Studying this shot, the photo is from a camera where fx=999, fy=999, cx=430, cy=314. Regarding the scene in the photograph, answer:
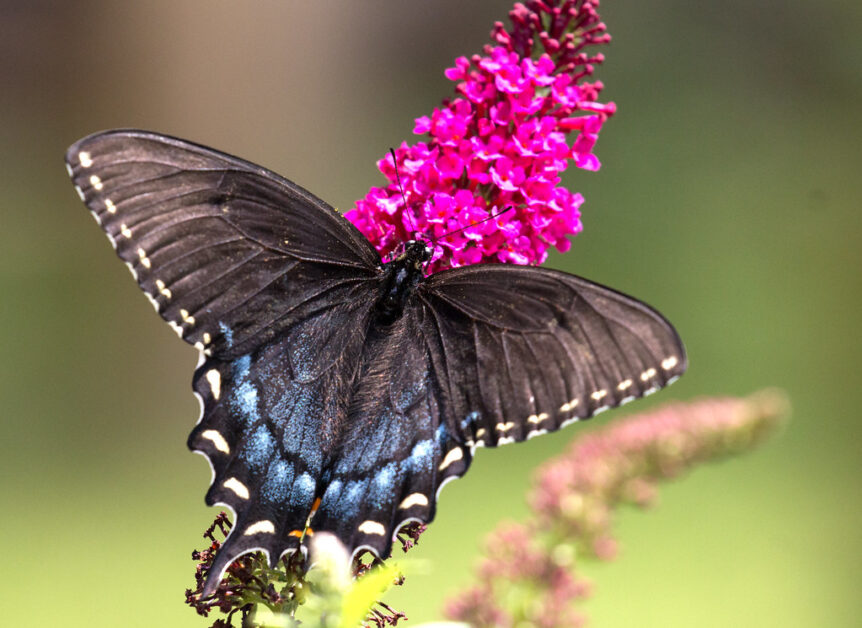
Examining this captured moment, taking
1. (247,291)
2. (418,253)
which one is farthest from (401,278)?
(247,291)

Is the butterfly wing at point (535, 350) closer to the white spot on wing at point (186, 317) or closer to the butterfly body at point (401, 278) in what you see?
the butterfly body at point (401, 278)

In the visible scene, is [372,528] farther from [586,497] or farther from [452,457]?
[586,497]

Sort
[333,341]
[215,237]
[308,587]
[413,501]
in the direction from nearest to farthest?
[308,587] → [413,501] → [215,237] → [333,341]

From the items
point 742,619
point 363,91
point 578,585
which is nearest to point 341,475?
point 578,585

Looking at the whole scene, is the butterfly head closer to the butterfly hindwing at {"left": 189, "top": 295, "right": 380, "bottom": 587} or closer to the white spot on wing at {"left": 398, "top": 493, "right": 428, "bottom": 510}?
the butterfly hindwing at {"left": 189, "top": 295, "right": 380, "bottom": 587}

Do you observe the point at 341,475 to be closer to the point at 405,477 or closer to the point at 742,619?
the point at 405,477

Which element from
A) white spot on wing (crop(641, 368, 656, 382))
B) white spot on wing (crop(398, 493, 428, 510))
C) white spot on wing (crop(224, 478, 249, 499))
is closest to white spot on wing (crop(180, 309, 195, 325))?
white spot on wing (crop(224, 478, 249, 499))
